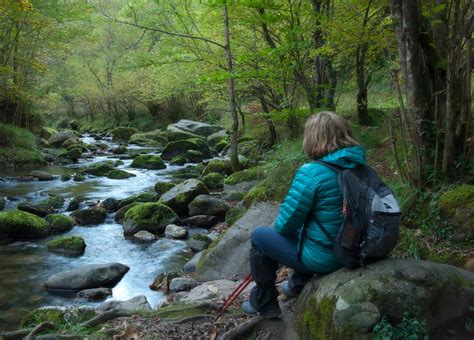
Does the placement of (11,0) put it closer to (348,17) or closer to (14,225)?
(14,225)

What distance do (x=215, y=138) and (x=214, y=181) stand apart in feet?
32.6

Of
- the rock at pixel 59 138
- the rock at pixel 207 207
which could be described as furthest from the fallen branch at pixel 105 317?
the rock at pixel 59 138

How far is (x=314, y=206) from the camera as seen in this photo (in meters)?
3.04

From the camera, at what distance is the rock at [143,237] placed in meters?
9.37

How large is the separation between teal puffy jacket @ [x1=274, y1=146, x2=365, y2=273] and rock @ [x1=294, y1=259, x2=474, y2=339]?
0.24 m

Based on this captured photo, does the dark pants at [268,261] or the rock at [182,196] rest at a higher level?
the dark pants at [268,261]

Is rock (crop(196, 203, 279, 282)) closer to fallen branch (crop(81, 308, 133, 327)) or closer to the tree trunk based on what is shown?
fallen branch (crop(81, 308, 133, 327))

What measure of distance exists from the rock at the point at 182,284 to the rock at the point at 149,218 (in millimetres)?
3219

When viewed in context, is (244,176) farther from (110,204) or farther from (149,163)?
(149,163)

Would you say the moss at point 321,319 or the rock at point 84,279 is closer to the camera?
the moss at point 321,319

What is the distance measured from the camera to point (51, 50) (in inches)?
867

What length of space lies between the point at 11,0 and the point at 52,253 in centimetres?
978

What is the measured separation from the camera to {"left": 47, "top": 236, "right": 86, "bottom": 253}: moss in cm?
877

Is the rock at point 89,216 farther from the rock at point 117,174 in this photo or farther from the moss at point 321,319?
the moss at point 321,319
